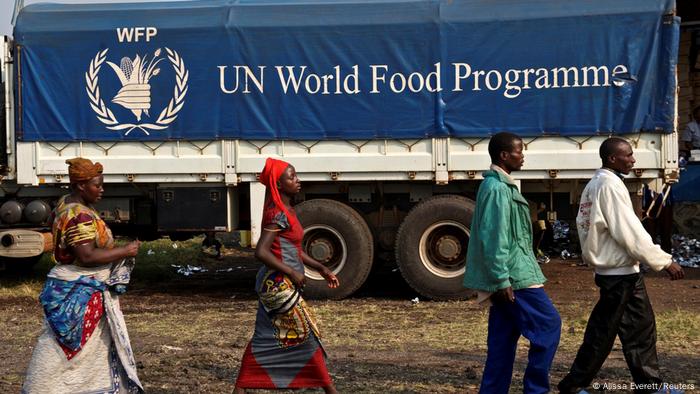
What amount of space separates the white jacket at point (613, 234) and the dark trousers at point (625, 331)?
108 mm

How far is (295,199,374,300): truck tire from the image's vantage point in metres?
10.7

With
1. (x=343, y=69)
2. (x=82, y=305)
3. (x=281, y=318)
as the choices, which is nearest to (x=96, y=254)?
(x=82, y=305)

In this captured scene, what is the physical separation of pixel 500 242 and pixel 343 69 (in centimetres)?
557

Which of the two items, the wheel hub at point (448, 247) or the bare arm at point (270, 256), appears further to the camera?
the wheel hub at point (448, 247)

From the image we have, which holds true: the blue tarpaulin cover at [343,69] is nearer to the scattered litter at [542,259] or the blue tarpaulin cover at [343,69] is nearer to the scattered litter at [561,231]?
the scattered litter at [542,259]

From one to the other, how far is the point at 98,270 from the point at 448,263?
5956 mm

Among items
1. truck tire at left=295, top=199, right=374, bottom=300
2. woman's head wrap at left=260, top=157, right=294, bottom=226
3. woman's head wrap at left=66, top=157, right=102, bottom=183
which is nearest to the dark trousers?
woman's head wrap at left=260, top=157, right=294, bottom=226

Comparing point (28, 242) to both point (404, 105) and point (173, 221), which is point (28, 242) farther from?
point (404, 105)

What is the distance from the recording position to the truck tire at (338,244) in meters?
10.7

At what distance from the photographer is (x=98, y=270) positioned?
17.3 feet

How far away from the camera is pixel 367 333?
8820 millimetres

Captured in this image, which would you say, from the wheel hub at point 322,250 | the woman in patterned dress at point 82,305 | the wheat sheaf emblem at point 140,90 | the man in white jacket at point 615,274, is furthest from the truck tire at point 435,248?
the woman in patterned dress at point 82,305

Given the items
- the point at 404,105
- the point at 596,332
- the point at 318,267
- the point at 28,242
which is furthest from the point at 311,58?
the point at 596,332

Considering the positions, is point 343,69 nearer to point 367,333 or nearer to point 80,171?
point 367,333
